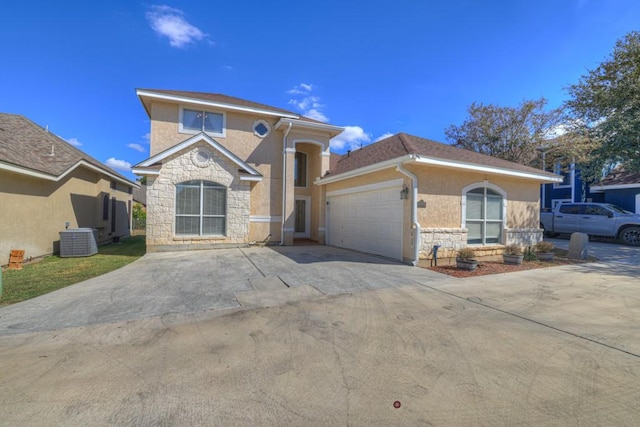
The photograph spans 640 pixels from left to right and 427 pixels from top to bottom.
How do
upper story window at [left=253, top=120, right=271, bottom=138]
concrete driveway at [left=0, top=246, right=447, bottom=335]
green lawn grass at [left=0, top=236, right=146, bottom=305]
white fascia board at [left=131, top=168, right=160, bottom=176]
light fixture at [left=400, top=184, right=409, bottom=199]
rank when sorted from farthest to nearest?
upper story window at [left=253, top=120, right=271, bottom=138] < white fascia board at [left=131, top=168, right=160, bottom=176] < light fixture at [left=400, top=184, right=409, bottom=199] < green lawn grass at [left=0, top=236, right=146, bottom=305] < concrete driveway at [left=0, top=246, right=447, bottom=335]

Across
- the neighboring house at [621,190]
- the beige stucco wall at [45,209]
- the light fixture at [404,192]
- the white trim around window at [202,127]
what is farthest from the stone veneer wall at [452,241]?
the neighboring house at [621,190]

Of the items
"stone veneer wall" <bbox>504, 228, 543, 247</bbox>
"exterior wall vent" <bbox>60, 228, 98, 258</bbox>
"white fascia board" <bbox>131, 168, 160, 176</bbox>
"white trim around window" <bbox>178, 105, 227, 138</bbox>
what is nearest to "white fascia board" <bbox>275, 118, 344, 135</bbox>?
"white trim around window" <bbox>178, 105, 227, 138</bbox>

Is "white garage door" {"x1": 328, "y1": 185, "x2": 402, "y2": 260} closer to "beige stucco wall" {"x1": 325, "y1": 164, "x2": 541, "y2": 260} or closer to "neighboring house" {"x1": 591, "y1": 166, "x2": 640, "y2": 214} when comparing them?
"beige stucco wall" {"x1": 325, "y1": 164, "x2": 541, "y2": 260}

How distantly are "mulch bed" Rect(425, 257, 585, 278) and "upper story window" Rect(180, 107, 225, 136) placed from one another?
1086 cm

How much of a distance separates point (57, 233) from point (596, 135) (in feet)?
77.4

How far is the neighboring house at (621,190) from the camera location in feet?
57.5

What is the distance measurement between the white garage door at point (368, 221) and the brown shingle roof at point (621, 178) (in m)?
17.3

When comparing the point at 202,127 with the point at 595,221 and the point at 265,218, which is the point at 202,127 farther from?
the point at 595,221

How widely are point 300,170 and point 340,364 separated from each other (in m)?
13.8

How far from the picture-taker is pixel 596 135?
13484mm

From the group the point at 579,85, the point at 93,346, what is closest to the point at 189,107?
the point at 93,346

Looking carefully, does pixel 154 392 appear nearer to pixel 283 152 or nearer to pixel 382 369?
pixel 382 369

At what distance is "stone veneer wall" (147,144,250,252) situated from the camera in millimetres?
11023

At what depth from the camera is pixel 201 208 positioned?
38.6ft
